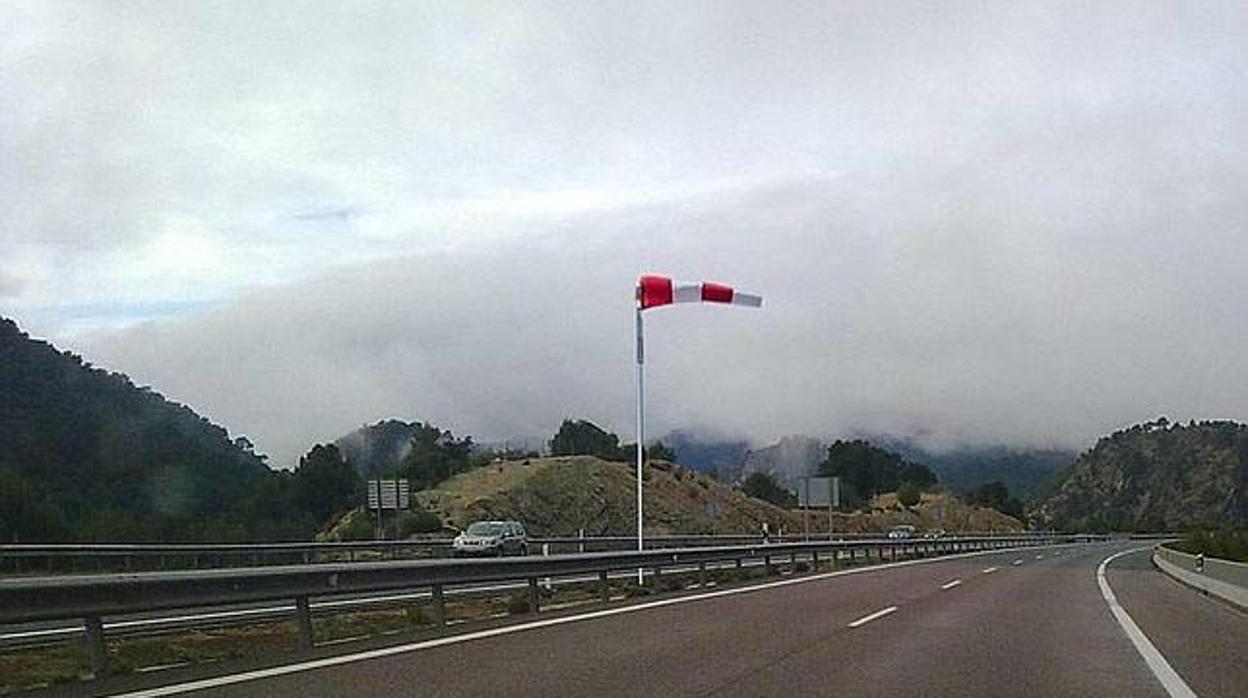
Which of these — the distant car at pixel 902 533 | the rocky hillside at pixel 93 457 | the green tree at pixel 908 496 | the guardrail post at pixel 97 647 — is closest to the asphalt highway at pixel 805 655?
the guardrail post at pixel 97 647

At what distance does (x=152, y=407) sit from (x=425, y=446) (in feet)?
155

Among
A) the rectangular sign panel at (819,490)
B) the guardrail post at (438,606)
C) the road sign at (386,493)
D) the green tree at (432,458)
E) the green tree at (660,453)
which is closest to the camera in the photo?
the guardrail post at (438,606)

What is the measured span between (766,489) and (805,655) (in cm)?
12910

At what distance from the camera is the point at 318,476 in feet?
292

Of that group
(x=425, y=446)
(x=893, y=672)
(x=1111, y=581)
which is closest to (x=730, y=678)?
(x=893, y=672)

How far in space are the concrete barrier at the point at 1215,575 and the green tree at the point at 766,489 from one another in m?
93.0

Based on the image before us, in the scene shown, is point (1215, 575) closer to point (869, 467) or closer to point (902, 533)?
point (902, 533)

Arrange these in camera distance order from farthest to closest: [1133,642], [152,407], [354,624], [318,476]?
[318,476], [152,407], [354,624], [1133,642]

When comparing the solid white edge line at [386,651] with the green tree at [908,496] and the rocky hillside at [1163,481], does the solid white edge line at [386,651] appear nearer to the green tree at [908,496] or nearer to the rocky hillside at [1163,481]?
the green tree at [908,496]

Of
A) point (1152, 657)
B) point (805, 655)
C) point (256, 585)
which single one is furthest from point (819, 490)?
point (256, 585)

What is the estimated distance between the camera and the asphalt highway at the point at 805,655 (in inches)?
496

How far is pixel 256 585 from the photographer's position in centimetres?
1498

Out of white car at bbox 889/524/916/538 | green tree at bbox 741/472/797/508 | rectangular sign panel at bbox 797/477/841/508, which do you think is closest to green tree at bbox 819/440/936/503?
green tree at bbox 741/472/797/508

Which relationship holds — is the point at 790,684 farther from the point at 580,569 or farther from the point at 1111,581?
the point at 1111,581
